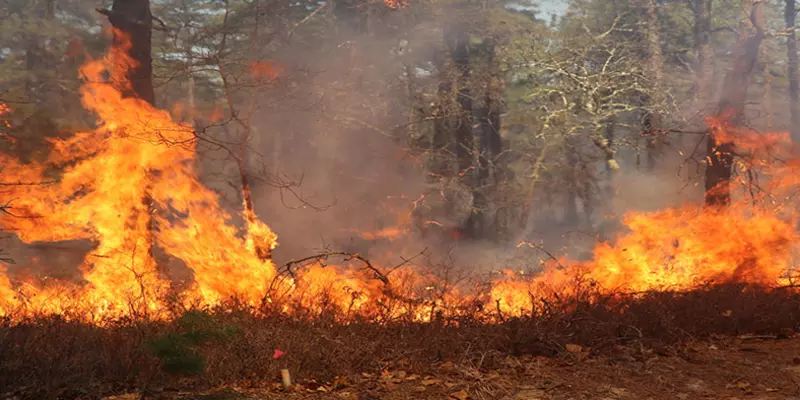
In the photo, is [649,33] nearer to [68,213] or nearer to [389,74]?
[389,74]

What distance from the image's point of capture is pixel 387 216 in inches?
776

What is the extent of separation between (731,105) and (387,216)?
10233 millimetres

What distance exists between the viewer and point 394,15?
2028 cm

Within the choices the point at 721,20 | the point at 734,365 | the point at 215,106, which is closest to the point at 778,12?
the point at 721,20

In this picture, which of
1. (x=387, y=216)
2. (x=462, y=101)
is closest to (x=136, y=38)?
(x=387, y=216)

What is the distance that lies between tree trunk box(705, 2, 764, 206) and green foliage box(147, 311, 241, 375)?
408 inches

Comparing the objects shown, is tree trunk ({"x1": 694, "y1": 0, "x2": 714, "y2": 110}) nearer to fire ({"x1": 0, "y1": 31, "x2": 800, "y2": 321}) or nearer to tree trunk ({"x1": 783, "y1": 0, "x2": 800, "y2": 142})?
tree trunk ({"x1": 783, "y1": 0, "x2": 800, "y2": 142})

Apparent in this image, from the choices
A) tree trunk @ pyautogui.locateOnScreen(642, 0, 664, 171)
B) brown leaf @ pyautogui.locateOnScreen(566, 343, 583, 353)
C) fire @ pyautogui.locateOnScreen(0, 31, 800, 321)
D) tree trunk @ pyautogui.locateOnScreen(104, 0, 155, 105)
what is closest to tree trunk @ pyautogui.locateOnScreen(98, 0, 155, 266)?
tree trunk @ pyautogui.locateOnScreen(104, 0, 155, 105)

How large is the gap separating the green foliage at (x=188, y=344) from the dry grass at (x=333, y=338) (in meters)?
0.02

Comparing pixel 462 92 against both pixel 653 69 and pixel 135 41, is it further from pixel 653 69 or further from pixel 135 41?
pixel 135 41

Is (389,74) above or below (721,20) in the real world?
below

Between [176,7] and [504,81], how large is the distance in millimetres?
12249

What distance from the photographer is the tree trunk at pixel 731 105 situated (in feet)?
40.9

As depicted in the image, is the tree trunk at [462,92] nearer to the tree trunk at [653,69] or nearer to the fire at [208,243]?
the tree trunk at [653,69]
